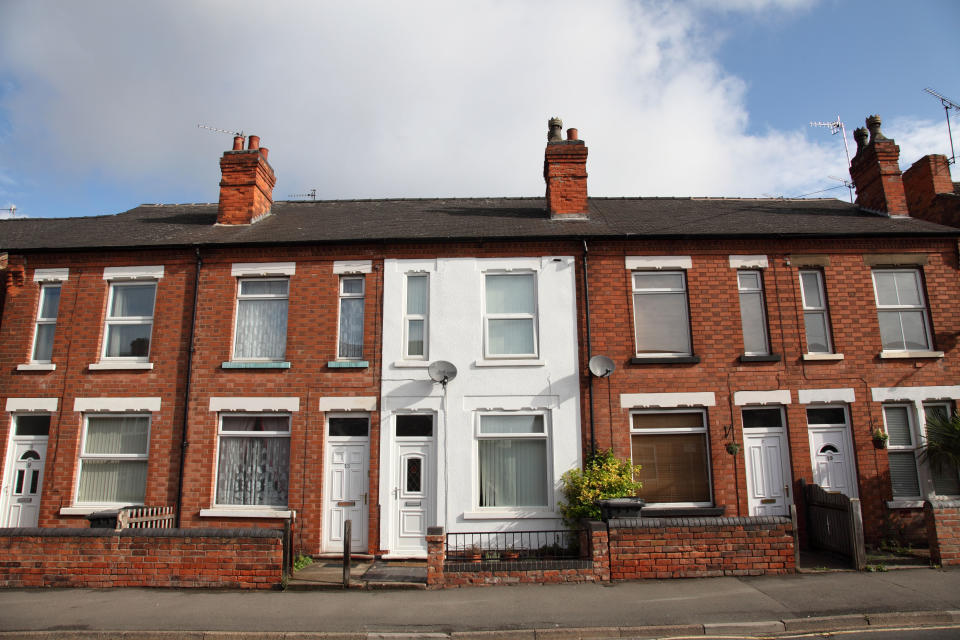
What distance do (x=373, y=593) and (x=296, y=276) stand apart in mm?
6215

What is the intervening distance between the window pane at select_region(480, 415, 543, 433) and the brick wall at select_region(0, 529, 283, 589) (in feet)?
13.5

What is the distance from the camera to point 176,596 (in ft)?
26.3

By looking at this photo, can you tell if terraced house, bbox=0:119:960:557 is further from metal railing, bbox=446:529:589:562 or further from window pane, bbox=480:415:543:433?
metal railing, bbox=446:529:589:562

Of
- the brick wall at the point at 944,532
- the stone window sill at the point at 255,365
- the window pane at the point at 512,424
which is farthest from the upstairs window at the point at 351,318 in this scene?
the brick wall at the point at 944,532

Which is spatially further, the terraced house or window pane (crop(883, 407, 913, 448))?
window pane (crop(883, 407, 913, 448))

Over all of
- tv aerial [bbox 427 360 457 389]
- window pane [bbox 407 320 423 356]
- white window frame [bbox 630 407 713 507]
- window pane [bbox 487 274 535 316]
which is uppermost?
window pane [bbox 487 274 535 316]

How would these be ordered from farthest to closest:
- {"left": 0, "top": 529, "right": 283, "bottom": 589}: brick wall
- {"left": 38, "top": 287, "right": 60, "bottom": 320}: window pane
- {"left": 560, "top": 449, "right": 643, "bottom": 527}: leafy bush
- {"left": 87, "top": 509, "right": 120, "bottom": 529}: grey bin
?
{"left": 38, "top": 287, "right": 60, "bottom": 320}: window pane → {"left": 560, "top": 449, "right": 643, "bottom": 527}: leafy bush → {"left": 87, "top": 509, "right": 120, "bottom": 529}: grey bin → {"left": 0, "top": 529, "right": 283, "bottom": 589}: brick wall

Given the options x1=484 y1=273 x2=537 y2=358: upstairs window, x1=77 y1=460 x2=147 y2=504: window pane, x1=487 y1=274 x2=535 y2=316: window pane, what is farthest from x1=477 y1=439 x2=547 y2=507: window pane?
x1=77 y1=460 x2=147 y2=504: window pane

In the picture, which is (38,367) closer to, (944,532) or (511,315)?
(511,315)

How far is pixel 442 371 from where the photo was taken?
1092 centimetres

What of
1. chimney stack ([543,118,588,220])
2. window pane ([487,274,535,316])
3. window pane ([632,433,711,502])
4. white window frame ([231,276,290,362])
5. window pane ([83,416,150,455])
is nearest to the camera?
window pane ([632,433,711,502])

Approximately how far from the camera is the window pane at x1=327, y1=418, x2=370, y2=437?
11078 mm

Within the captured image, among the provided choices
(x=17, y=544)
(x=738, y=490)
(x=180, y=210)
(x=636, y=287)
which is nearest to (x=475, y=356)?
(x=636, y=287)

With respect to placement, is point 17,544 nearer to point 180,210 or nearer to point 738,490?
point 180,210
